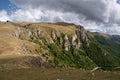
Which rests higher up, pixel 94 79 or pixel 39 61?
pixel 94 79

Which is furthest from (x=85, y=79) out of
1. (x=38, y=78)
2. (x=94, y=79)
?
(x=38, y=78)

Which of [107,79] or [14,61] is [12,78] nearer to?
[107,79]

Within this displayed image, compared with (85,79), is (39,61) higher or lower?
lower

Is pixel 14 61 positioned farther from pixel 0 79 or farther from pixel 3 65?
pixel 0 79

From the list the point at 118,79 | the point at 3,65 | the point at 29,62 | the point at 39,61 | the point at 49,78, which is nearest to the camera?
the point at 118,79

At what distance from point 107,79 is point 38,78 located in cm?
1220

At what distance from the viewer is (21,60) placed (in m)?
92.3

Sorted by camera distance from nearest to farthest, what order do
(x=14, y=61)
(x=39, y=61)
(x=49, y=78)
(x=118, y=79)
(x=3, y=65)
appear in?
(x=118, y=79) → (x=49, y=78) → (x=3, y=65) → (x=14, y=61) → (x=39, y=61)

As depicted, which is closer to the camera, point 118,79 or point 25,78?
point 118,79

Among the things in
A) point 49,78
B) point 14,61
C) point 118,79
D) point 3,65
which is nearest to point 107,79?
point 118,79

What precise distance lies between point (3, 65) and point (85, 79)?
4009 centimetres

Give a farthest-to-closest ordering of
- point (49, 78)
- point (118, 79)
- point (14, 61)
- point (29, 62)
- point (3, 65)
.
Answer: point (29, 62) < point (14, 61) < point (3, 65) < point (49, 78) < point (118, 79)

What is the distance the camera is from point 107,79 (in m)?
45.6

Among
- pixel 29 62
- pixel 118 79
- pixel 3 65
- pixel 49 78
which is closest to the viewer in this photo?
pixel 118 79
